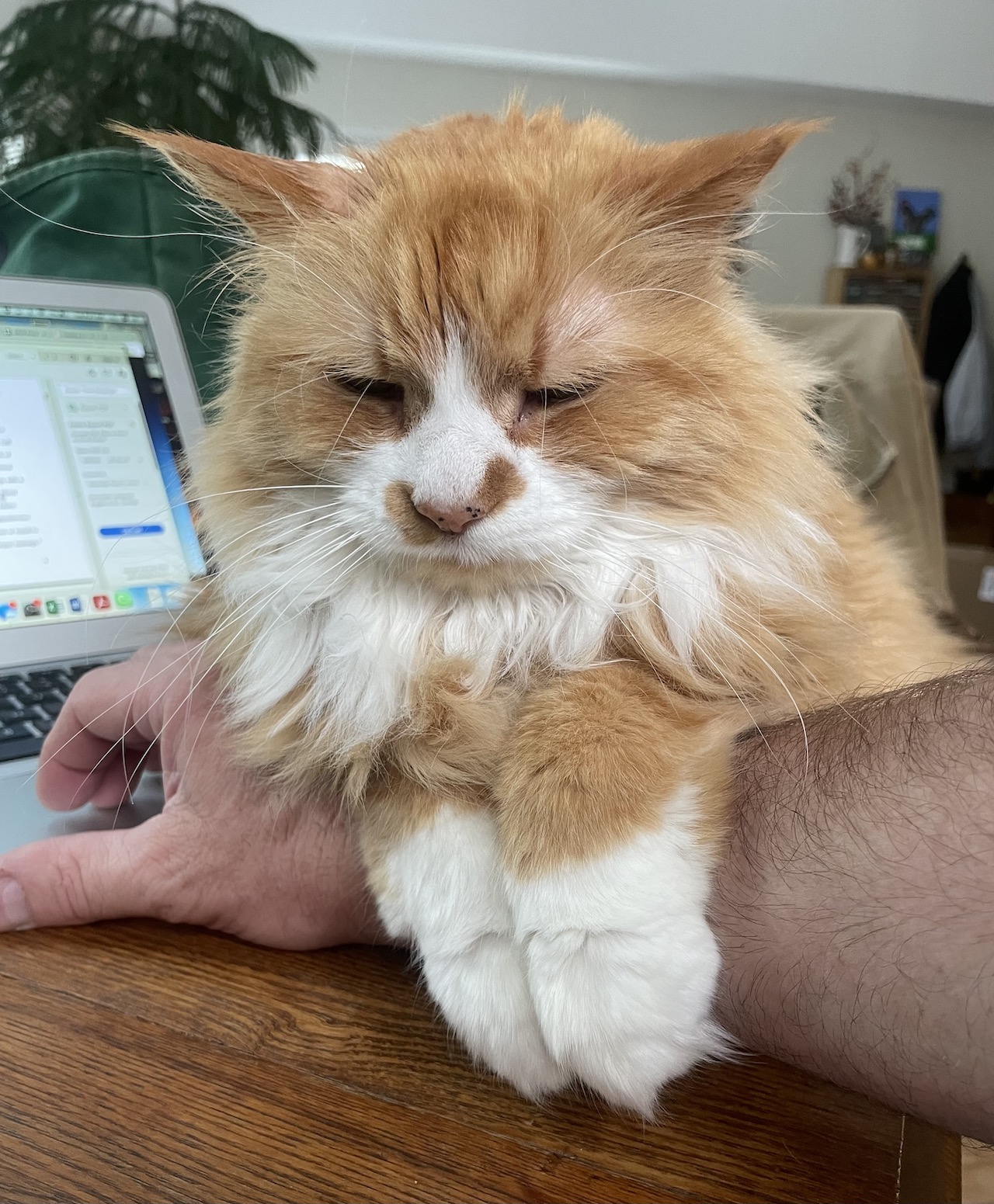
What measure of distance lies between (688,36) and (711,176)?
3036 mm

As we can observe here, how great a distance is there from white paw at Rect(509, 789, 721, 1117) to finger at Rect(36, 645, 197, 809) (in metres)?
0.51

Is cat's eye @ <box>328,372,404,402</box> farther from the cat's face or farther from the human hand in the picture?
the human hand

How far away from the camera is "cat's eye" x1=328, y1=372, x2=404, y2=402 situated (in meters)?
0.79

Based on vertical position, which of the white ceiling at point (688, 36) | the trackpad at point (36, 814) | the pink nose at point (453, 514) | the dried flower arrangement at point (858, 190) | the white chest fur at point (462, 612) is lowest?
the trackpad at point (36, 814)

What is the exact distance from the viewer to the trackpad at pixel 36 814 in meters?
0.96

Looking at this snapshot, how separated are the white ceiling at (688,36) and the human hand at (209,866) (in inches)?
98.6

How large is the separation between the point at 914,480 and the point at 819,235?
2835 mm

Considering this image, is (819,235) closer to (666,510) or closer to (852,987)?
(666,510)

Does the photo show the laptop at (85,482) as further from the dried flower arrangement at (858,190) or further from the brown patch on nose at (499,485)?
the dried flower arrangement at (858,190)

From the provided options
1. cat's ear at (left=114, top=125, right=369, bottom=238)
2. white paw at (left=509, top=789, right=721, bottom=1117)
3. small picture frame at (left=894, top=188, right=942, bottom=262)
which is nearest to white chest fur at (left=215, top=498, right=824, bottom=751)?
white paw at (left=509, top=789, right=721, bottom=1117)

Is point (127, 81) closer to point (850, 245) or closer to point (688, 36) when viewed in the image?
point (688, 36)

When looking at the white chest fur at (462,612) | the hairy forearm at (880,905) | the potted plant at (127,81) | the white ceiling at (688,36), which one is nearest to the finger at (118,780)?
the white chest fur at (462,612)

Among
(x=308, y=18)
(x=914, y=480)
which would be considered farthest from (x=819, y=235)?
(x=308, y=18)

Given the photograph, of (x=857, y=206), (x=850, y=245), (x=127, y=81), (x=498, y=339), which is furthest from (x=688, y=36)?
(x=498, y=339)
